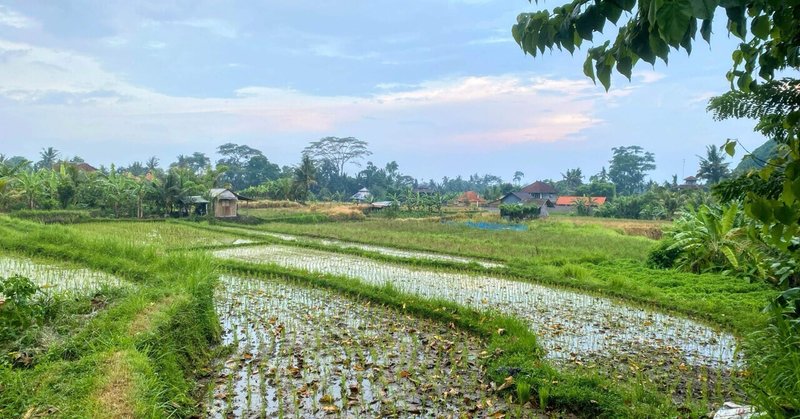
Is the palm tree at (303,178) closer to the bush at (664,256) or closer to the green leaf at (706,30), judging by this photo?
the bush at (664,256)

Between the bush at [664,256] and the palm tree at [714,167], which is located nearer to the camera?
the bush at [664,256]

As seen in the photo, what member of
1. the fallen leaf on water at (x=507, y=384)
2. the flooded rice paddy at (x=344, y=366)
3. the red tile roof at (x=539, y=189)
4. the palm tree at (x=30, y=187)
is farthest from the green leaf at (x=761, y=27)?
the red tile roof at (x=539, y=189)

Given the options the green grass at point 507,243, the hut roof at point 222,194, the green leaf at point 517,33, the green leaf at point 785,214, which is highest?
the green leaf at point 517,33

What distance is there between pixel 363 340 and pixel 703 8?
19.6ft

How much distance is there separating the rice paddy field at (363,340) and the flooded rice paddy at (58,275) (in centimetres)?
6

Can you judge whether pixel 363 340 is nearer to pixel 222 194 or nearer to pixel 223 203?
pixel 222 194

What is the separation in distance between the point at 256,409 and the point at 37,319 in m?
3.12

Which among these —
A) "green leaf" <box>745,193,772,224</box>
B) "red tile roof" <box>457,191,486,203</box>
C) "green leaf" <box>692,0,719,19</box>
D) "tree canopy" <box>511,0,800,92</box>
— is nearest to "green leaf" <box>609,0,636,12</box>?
"tree canopy" <box>511,0,800,92</box>

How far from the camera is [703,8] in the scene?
2.98 feet

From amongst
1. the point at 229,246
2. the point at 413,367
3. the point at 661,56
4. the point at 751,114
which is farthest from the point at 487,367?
the point at 229,246

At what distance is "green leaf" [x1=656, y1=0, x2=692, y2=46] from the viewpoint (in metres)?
0.95

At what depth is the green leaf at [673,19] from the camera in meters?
0.95

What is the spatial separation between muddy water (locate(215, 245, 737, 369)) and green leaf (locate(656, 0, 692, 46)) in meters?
5.29

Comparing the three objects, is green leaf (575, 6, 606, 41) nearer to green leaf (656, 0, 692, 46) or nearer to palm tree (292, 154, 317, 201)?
green leaf (656, 0, 692, 46)
